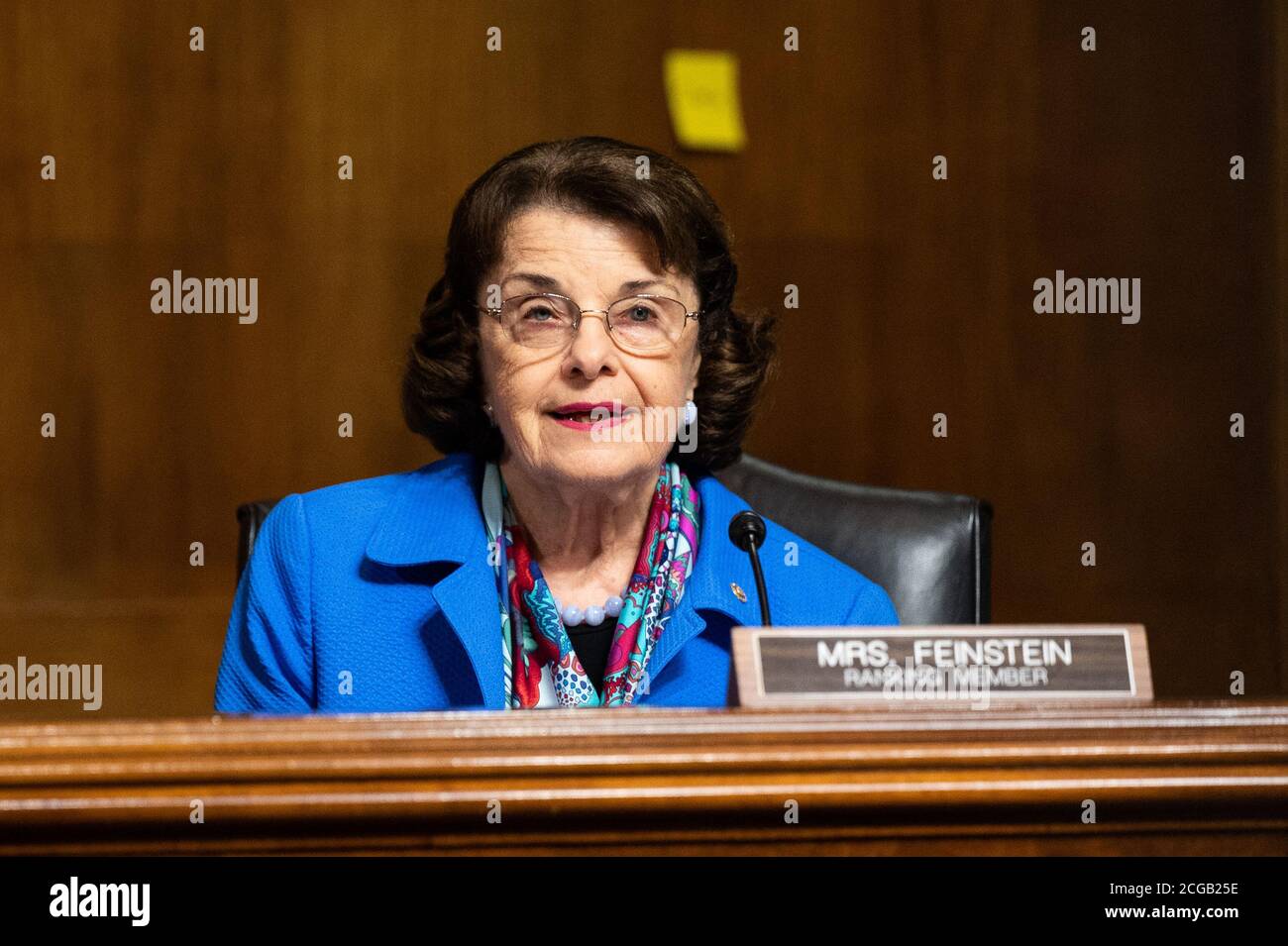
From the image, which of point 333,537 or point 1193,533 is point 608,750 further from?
point 1193,533

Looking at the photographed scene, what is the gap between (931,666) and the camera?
0.98 m

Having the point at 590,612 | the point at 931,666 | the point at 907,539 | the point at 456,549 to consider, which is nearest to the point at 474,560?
the point at 456,549

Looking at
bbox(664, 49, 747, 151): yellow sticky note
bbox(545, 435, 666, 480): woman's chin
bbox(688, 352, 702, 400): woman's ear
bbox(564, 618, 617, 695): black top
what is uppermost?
bbox(664, 49, 747, 151): yellow sticky note

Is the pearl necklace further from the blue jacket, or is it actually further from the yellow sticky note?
the yellow sticky note

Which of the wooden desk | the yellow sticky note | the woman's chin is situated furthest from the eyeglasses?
the yellow sticky note

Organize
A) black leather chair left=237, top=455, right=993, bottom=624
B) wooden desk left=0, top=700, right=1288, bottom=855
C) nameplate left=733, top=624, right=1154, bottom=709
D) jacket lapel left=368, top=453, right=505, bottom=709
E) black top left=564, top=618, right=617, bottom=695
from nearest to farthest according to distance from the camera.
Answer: wooden desk left=0, top=700, right=1288, bottom=855 → nameplate left=733, top=624, right=1154, bottom=709 → jacket lapel left=368, top=453, right=505, bottom=709 → black top left=564, top=618, right=617, bottom=695 → black leather chair left=237, top=455, right=993, bottom=624

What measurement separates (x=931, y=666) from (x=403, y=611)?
80 cm

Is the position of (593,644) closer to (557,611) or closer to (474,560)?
(557,611)

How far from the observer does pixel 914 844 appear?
0.76m

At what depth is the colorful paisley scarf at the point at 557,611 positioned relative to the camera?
160 centimetres

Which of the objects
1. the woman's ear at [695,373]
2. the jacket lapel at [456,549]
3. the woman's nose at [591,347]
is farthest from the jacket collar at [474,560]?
the woman's nose at [591,347]

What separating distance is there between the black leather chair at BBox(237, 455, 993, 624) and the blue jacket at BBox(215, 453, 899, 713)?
135 millimetres

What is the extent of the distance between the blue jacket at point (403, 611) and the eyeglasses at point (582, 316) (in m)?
0.25

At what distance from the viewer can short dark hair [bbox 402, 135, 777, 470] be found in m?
1.64
